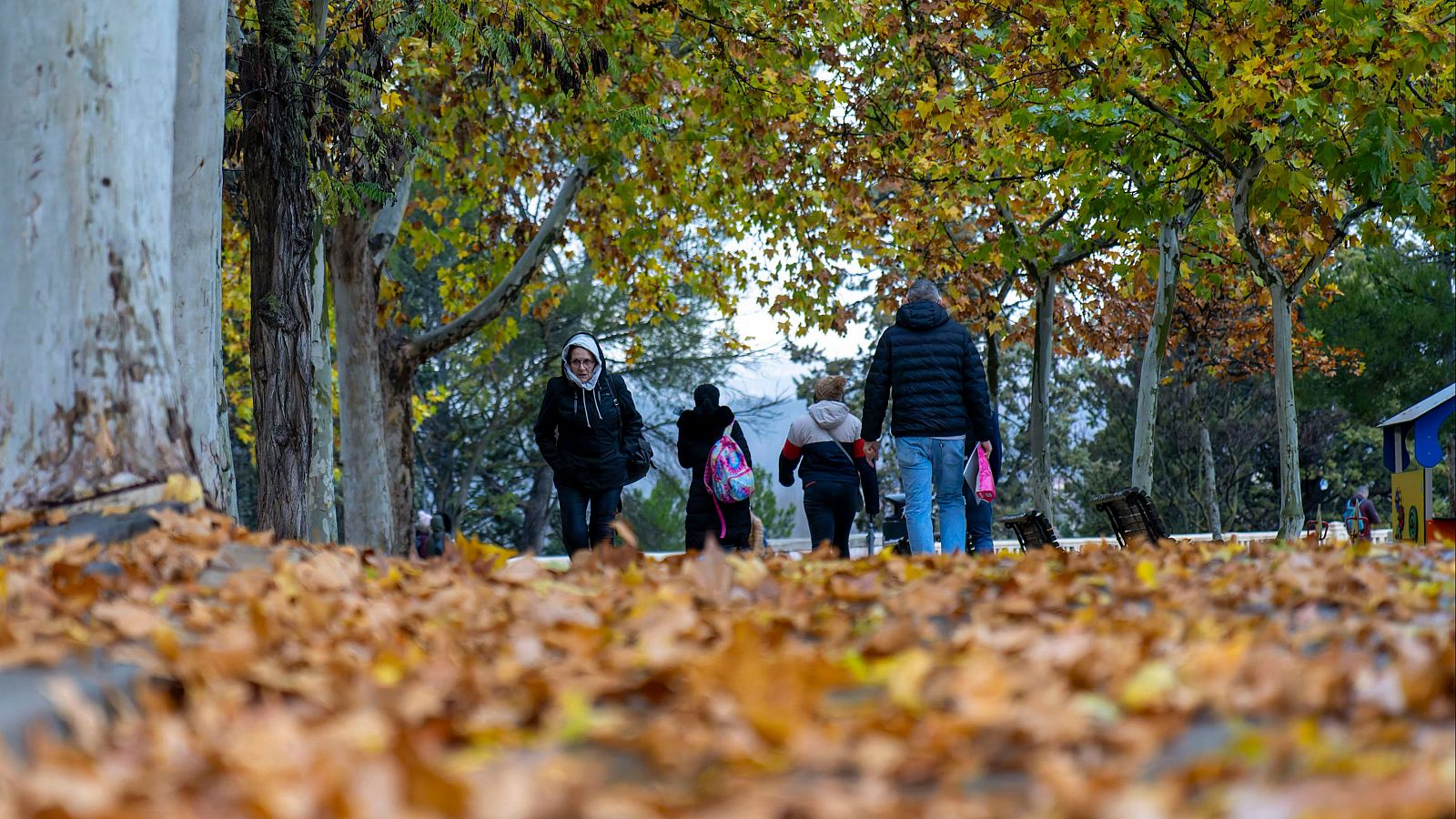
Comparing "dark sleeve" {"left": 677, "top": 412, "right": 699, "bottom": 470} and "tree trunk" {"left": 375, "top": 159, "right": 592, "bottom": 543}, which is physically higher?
"tree trunk" {"left": 375, "top": 159, "right": 592, "bottom": 543}

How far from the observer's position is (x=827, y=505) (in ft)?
34.0

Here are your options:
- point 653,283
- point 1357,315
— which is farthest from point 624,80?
point 1357,315

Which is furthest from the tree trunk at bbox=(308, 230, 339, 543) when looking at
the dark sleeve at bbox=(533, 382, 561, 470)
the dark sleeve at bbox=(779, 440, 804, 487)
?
the dark sleeve at bbox=(779, 440, 804, 487)

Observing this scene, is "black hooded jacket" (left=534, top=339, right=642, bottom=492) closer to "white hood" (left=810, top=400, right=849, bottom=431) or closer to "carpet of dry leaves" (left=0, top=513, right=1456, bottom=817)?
"white hood" (left=810, top=400, right=849, bottom=431)

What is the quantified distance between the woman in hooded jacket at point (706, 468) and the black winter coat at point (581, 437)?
94cm

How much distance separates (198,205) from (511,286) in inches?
370

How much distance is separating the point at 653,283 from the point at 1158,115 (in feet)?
28.5

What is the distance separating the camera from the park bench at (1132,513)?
387 inches

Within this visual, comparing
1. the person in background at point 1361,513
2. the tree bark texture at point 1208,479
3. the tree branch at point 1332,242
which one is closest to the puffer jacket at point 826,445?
the tree branch at point 1332,242

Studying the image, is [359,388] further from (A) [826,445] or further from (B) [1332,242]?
(B) [1332,242]

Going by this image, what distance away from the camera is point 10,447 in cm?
443

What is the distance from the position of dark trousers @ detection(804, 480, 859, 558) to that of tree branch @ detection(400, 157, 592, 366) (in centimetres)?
660

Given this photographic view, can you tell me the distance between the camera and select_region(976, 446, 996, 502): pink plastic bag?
9062mm

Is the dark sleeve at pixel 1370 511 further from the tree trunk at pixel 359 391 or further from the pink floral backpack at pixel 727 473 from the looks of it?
the pink floral backpack at pixel 727 473
